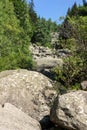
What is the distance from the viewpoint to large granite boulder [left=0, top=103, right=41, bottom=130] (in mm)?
8633

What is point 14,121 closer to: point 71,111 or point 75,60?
point 71,111

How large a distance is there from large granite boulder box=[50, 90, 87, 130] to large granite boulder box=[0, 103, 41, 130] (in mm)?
584

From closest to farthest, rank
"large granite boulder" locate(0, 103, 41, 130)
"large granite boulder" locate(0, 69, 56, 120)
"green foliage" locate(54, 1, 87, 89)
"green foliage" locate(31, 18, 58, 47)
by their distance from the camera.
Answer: "large granite boulder" locate(0, 103, 41, 130), "large granite boulder" locate(0, 69, 56, 120), "green foliage" locate(54, 1, 87, 89), "green foliage" locate(31, 18, 58, 47)

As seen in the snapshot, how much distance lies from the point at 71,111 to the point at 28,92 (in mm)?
2347

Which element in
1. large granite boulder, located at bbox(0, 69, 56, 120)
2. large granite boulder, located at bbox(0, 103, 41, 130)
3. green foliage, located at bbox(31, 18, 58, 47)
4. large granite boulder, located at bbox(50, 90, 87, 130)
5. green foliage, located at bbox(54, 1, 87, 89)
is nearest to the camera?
large granite boulder, located at bbox(0, 103, 41, 130)

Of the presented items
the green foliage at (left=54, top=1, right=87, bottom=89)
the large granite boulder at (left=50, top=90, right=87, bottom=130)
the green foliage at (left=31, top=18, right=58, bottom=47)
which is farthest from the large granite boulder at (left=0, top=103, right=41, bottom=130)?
the green foliage at (left=31, top=18, right=58, bottom=47)

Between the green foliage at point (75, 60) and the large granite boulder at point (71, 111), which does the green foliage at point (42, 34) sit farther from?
the large granite boulder at point (71, 111)

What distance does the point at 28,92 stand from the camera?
11.2 meters

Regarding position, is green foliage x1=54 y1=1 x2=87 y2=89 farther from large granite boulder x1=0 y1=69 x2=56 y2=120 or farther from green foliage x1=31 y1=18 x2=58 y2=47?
green foliage x1=31 y1=18 x2=58 y2=47

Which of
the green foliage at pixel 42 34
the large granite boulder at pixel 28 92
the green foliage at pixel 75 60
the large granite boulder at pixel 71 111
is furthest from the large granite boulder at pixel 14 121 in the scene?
the green foliage at pixel 42 34

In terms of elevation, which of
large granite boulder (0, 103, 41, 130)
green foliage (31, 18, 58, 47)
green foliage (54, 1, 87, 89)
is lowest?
green foliage (31, 18, 58, 47)

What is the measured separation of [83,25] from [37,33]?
53.1 metres

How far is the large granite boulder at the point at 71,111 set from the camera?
9.00m

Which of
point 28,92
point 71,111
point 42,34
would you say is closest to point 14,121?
point 71,111
